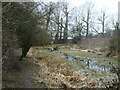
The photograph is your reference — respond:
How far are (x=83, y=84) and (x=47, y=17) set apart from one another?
8.87 ft

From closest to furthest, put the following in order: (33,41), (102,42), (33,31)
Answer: (33,31) < (33,41) < (102,42)

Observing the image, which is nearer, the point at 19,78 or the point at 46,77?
the point at 19,78

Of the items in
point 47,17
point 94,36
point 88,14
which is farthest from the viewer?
point 88,14

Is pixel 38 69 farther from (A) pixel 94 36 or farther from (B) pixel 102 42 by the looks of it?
(A) pixel 94 36

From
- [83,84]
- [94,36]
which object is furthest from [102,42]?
[83,84]

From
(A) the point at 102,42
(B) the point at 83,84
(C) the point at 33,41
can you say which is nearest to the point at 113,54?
(A) the point at 102,42

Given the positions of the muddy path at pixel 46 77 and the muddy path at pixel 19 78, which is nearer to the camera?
the muddy path at pixel 19 78

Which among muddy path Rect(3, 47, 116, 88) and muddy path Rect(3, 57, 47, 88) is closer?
muddy path Rect(3, 57, 47, 88)

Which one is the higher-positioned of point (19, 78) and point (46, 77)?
point (19, 78)

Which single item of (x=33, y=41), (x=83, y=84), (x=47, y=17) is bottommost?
(x=83, y=84)

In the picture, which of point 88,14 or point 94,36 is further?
point 88,14

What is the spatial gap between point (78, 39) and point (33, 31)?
12.8 meters

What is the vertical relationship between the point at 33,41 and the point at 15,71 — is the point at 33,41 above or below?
above

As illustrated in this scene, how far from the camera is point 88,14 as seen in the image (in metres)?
25.1
